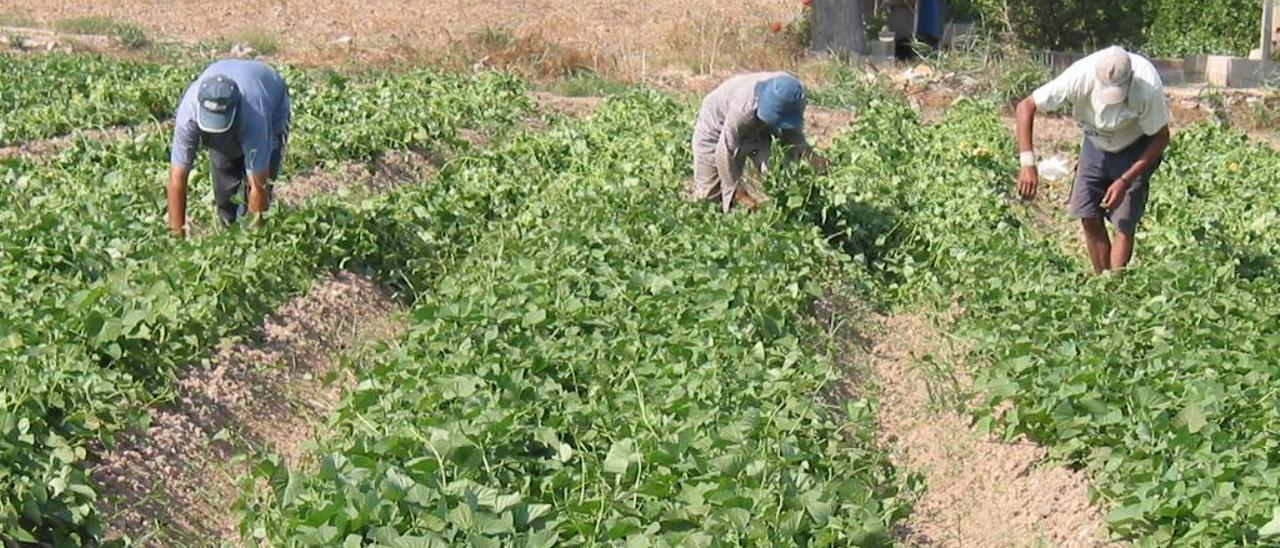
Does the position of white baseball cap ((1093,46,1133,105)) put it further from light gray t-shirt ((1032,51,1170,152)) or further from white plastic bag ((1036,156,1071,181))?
white plastic bag ((1036,156,1071,181))

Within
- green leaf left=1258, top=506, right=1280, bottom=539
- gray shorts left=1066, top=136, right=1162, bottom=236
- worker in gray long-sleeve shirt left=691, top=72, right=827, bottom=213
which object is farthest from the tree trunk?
green leaf left=1258, top=506, right=1280, bottom=539

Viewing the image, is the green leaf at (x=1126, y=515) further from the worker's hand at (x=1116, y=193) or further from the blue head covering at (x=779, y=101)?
the blue head covering at (x=779, y=101)

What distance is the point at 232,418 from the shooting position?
727 centimetres

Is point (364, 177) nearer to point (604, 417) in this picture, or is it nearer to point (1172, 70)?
point (604, 417)

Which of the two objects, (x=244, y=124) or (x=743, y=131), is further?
(x=743, y=131)

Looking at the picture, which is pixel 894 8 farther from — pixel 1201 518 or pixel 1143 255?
pixel 1201 518

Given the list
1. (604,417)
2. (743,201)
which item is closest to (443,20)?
(743,201)

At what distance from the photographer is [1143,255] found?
10.1 metres

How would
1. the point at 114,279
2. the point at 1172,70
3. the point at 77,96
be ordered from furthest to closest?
the point at 1172,70, the point at 77,96, the point at 114,279

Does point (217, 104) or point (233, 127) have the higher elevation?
point (217, 104)

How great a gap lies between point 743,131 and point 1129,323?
96.5 inches

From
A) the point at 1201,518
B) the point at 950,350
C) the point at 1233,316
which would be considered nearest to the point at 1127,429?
the point at 1201,518

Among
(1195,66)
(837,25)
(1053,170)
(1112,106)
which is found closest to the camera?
(1112,106)

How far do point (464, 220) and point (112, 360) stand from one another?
3.52 meters
